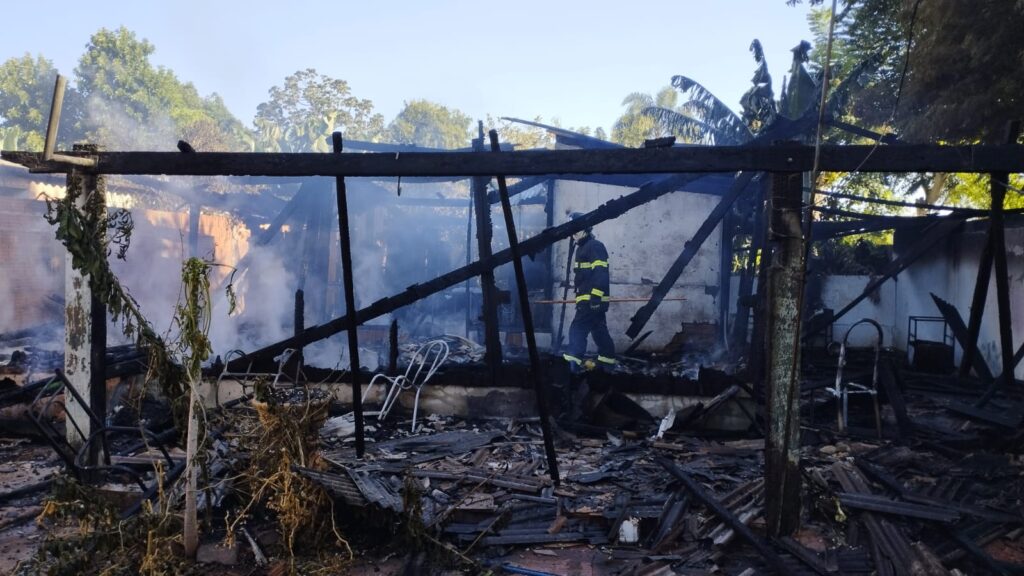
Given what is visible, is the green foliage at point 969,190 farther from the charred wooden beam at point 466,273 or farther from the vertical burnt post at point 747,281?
the charred wooden beam at point 466,273

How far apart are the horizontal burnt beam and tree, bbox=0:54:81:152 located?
32420 millimetres

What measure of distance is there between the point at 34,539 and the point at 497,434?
454 cm

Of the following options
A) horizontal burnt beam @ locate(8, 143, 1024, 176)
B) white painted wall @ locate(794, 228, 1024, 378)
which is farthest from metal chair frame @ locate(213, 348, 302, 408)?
white painted wall @ locate(794, 228, 1024, 378)

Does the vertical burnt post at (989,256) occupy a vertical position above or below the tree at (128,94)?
below

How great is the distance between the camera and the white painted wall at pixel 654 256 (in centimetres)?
1523

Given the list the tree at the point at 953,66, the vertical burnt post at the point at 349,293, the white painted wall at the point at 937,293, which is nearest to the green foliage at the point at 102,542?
the vertical burnt post at the point at 349,293

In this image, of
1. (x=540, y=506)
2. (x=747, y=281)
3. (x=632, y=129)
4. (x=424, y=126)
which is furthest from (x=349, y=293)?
(x=424, y=126)

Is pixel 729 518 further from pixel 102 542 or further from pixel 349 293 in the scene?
pixel 102 542

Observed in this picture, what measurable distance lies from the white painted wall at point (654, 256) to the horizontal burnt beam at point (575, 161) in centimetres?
985

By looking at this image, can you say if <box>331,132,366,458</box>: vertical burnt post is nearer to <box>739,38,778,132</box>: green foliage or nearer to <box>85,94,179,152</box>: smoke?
<box>739,38,778,132</box>: green foliage

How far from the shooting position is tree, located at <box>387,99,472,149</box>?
51.2m

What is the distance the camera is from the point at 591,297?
38.7 feet

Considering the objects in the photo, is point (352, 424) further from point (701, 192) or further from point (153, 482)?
point (701, 192)

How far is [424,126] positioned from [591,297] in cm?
4291
